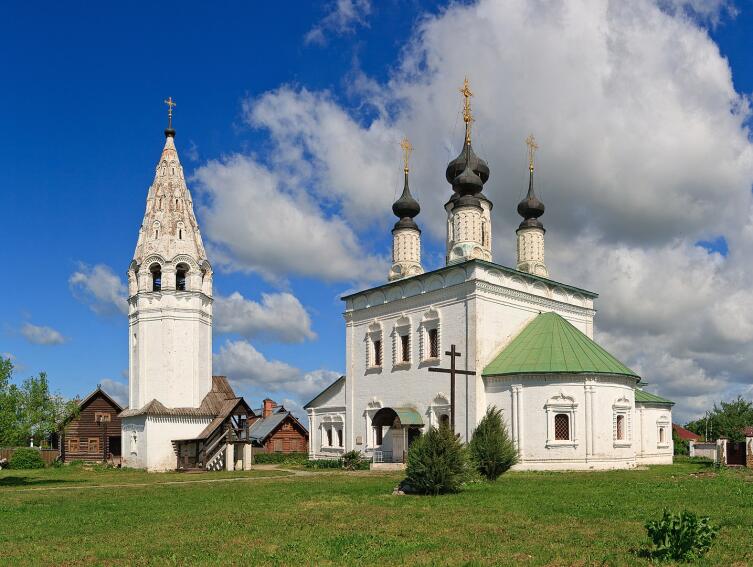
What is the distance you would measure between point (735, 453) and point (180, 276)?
2490cm

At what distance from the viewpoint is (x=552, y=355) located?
26.2m

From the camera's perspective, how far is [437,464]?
52.5 feet

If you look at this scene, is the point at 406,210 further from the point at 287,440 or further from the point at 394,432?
the point at 287,440

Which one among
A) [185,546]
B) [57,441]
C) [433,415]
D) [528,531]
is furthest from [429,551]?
[57,441]

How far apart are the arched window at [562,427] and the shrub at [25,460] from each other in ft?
90.7

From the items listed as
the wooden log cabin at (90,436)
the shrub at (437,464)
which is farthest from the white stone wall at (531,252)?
the wooden log cabin at (90,436)

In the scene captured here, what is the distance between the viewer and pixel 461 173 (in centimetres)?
3225

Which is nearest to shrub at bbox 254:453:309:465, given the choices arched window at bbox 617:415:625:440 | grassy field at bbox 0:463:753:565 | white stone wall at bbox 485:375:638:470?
white stone wall at bbox 485:375:638:470

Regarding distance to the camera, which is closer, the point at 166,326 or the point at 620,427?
the point at 620,427

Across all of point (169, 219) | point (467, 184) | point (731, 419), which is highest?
point (467, 184)

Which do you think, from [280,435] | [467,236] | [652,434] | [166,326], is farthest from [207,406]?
[652,434]

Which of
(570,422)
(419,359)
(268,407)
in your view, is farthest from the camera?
(268,407)

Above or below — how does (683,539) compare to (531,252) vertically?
below

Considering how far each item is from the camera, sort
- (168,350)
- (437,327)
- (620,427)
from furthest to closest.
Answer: (168,350) → (437,327) → (620,427)
